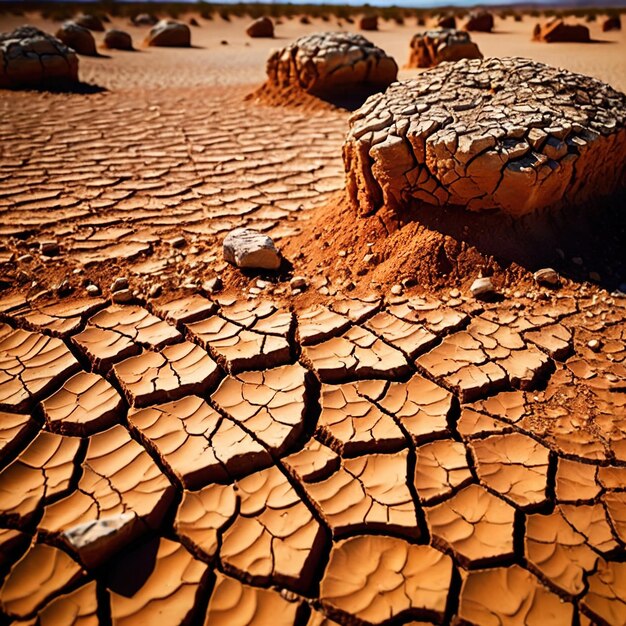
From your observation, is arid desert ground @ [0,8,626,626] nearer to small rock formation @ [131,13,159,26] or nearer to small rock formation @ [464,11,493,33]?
small rock formation @ [464,11,493,33]

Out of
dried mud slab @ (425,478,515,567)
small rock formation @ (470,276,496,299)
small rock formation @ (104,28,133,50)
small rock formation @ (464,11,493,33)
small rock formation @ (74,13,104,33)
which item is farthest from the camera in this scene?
small rock formation @ (74,13,104,33)

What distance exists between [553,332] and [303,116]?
13.9 ft

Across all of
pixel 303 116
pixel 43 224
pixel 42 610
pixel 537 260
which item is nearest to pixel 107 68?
pixel 303 116

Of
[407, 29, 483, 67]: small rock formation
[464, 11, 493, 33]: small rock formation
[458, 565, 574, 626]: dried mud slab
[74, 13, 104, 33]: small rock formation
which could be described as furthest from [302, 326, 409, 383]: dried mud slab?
[74, 13, 104, 33]: small rock formation

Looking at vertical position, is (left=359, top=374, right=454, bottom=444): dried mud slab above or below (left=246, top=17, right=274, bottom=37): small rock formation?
below

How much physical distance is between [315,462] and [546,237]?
5.63ft

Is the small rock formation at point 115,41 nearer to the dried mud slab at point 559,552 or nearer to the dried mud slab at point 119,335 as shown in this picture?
the dried mud slab at point 119,335

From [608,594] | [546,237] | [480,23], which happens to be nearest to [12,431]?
[608,594]

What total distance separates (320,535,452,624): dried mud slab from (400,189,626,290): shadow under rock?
4.99ft

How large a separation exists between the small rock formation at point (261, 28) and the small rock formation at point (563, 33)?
8486 mm

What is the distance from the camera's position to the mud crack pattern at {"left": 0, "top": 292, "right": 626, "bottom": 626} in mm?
1209

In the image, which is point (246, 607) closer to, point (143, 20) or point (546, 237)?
point (546, 237)

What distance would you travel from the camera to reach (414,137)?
2.25 metres

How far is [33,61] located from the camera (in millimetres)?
6266
